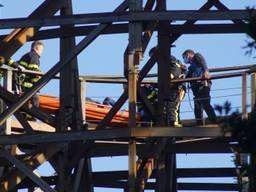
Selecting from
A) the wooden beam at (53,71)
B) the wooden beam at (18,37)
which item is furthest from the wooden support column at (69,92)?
the wooden beam at (53,71)

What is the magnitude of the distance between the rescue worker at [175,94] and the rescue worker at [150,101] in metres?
0.28

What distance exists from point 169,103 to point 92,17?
304 centimetres

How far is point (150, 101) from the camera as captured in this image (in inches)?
891

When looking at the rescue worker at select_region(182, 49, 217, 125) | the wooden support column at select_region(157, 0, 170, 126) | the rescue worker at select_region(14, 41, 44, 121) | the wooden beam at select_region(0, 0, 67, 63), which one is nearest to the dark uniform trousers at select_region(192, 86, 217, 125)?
the rescue worker at select_region(182, 49, 217, 125)

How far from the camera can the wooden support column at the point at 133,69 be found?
61.8 ft

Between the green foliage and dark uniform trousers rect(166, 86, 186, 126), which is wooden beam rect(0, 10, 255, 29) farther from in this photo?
the green foliage

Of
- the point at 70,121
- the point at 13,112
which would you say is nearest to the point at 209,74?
the point at 70,121

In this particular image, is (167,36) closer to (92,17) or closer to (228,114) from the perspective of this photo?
(92,17)

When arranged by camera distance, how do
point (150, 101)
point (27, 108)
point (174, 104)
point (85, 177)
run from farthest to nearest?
1. point (150, 101)
2. point (174, 104)
3. point (85, 177)
4. point (27, 108)

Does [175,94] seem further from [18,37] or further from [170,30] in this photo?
[18,37]

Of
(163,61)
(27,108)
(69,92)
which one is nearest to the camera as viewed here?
(27,108)

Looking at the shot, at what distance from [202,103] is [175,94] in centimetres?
56

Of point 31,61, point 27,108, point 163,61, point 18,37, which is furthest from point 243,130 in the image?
point 31,61

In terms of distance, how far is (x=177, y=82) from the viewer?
23.1m
